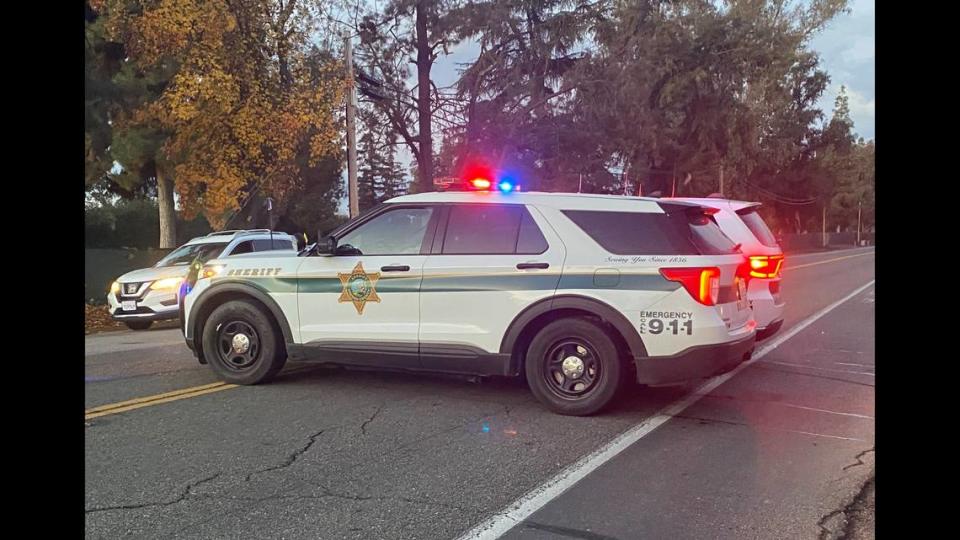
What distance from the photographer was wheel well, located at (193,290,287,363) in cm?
647

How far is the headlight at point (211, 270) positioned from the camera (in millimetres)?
6609

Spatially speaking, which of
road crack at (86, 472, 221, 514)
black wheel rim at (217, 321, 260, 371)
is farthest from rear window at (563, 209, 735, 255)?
road crack at (86, 472, 221, 514)

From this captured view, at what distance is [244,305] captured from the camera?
652 cm

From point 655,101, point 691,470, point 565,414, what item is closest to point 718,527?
point 691,470

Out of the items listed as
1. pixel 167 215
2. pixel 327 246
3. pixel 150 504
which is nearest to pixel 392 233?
pixel 327 246

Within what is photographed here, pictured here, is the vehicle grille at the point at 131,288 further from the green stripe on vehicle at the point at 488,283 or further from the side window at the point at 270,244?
the green stripe on vehicle at the point at 488,283

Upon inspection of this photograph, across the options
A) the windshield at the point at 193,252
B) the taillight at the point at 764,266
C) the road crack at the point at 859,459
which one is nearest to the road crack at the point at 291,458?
the road crack at the point at 859,459

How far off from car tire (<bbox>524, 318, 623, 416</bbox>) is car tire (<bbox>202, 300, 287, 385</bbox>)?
2.53m

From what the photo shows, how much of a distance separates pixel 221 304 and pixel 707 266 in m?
4.56

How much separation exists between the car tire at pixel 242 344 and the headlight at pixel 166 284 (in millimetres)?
6152

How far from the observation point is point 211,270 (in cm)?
666

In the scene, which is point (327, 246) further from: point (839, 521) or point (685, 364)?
point (839, 521)
